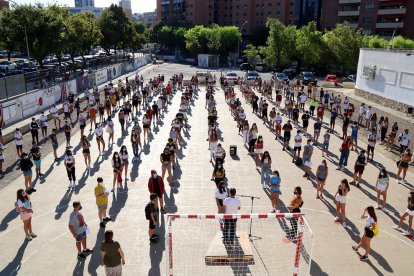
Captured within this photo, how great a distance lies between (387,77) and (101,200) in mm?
29157

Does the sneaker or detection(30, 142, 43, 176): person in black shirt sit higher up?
detection(30, 142, 43, 176): person in black shirt

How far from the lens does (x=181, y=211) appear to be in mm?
13102

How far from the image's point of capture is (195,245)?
11.0 meters

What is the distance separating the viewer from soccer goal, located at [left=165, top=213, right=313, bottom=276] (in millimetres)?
9523

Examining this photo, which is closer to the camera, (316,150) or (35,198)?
(35,198)

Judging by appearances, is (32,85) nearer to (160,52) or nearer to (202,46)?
(202,46)

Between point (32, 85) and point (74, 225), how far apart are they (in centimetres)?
2244

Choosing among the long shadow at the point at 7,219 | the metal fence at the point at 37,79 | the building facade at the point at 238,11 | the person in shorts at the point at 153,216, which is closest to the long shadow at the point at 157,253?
the person in shorts at the point at 153,216

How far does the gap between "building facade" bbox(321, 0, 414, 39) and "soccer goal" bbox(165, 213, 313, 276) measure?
62551 millimetres

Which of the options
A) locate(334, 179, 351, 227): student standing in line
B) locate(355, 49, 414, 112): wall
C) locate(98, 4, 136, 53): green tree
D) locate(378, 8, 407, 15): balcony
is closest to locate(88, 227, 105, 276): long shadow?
locate(334, 179, 351, 227): student standing in line

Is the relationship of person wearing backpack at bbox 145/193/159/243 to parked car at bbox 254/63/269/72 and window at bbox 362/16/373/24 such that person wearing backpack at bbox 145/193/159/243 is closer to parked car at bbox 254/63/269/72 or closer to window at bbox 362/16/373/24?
parked car at bbox 254/63/269/72

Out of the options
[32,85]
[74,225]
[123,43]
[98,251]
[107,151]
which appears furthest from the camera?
[123,43]

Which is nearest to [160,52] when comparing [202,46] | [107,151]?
[202,46]

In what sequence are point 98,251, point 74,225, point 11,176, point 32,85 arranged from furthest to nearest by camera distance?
point 32,85 < point 11,176 < point 98,251 < point 74,225
